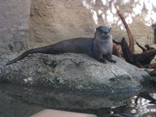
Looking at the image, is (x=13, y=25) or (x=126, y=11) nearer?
(x=13, y=25)

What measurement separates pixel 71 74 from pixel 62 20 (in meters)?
2.73

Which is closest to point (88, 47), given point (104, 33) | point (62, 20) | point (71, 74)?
point (104, 33)

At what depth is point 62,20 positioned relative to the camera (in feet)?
18.1

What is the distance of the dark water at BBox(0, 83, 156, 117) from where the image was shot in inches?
72.7

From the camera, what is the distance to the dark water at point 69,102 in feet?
6.06

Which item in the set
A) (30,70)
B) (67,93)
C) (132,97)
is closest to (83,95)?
(67,93)

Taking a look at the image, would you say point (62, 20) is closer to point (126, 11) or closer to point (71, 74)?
point (126, 11)

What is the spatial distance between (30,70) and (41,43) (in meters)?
2.10

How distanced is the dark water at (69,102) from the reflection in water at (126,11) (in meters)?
3.99

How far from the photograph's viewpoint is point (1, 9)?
397cm

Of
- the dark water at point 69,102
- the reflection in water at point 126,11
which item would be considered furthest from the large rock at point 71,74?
the reflection in water at point 126,11

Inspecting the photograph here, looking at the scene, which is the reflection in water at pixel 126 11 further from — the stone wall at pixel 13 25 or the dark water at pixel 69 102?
the dark water at pixel 69 102

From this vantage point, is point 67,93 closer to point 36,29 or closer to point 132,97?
point 132,97

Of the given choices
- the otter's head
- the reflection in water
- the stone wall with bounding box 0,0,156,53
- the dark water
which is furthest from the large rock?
the reflection in water
